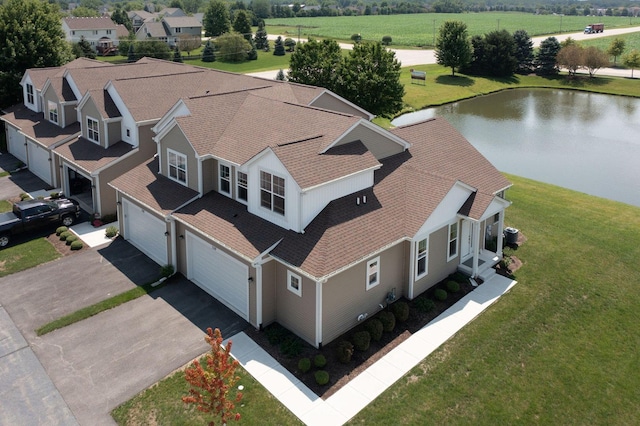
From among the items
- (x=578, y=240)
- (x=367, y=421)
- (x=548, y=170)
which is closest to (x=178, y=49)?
(x=548, y=170)

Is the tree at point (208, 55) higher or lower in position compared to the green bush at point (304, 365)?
higher

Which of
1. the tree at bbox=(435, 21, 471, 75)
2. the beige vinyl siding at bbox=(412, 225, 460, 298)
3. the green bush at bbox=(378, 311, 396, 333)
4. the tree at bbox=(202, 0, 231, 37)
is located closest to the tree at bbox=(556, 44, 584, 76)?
the tree at bbox=(435, 21, 471, 75)

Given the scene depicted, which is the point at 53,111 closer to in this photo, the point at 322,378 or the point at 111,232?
the point at 111,232

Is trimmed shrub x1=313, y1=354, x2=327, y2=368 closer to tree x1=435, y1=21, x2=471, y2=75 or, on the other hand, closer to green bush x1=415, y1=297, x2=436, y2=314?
green bush x1=415, y1=297, x2=436, y2=314

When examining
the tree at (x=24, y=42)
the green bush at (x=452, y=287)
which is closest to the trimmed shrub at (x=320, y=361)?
the green bush at (x=452, y=287)

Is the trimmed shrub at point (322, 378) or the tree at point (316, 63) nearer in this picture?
the trimmed shrub at point (322, 378)

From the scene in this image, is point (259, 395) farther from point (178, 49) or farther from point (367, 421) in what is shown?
point (178, 49)

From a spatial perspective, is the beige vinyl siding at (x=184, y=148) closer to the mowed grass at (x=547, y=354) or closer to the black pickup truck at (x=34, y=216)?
the black pickup truck at (x=34, y=216)
